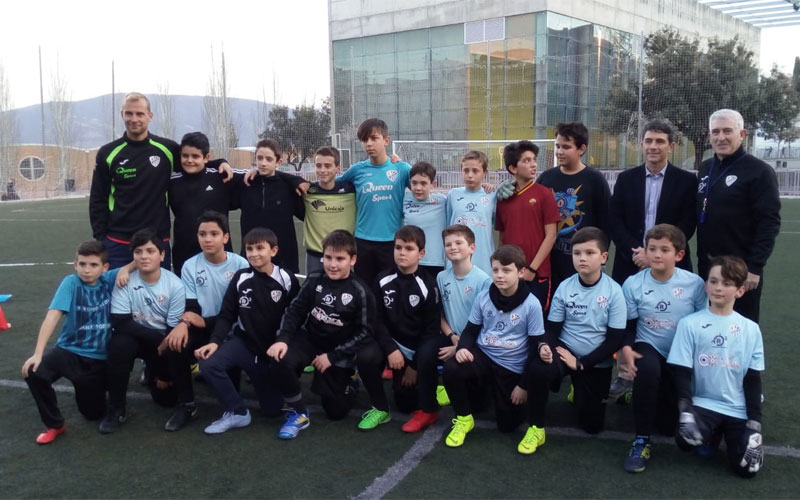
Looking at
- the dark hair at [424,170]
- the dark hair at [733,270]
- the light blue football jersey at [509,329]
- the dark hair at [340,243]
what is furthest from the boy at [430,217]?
the dark hair at [733,270]

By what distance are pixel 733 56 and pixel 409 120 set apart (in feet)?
44.5

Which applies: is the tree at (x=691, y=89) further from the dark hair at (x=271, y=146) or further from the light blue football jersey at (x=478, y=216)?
the dark hair at (x=271, y=146)

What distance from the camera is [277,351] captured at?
369 centimetres

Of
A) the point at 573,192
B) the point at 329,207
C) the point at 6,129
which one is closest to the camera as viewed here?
the point at 573,192

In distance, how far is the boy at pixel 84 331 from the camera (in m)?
3.65

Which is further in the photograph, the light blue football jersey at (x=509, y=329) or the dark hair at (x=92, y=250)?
the dark hair at (x=92, y=250)

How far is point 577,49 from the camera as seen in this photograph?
94.0 feet

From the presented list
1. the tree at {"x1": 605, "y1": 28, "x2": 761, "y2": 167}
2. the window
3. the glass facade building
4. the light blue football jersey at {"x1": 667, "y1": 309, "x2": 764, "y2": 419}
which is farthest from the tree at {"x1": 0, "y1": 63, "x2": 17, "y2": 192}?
the light blue football jersey at {"x1": 667, "y1": 309, "x2": 764, "y2": 419}

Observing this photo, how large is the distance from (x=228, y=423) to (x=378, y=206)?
1.81 metres

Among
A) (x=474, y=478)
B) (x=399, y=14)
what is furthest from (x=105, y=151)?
(x=399, y=14)

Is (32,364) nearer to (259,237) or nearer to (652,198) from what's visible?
(259,237)

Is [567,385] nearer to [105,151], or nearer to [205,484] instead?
[205,484]

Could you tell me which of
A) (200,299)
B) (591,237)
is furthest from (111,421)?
(591,237)

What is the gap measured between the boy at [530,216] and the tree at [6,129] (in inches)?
1233
